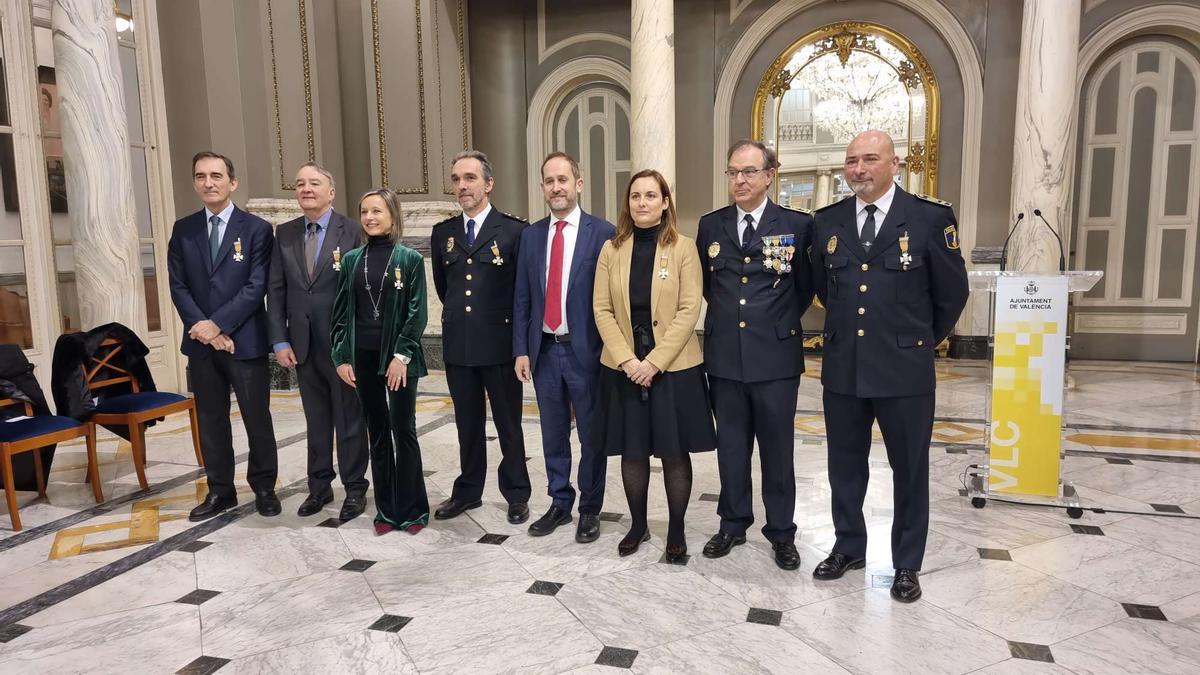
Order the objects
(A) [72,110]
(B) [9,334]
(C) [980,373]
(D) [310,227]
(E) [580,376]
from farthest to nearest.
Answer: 1. (C) [980,373]
2. (B) [9,334]
3. (A) [72,110]
4. (D) [310,227]
5. (E) [580,376]

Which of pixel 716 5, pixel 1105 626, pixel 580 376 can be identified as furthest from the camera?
pixel 716 5

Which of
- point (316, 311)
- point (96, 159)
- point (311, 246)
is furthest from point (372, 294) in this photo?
point (96, 159)

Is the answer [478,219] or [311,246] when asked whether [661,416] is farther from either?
[311,246]

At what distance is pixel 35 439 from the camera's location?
3504mm

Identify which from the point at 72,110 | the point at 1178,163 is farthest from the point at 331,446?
the point at 1178,163

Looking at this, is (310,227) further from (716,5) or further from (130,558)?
(716,5)

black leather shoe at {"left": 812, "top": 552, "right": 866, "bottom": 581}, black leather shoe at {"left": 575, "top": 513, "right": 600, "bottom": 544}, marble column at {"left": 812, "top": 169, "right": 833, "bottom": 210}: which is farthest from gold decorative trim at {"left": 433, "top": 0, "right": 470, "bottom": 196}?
black leather shoe at {"left": 812, "top": 552, "right": 866, "bottom": 581}

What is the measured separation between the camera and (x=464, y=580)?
2850mm

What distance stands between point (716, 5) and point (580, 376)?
643 cm

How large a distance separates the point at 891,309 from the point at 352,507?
2.47 meters

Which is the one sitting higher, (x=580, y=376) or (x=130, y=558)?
(x=580, y=376)

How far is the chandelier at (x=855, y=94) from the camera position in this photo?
786cm

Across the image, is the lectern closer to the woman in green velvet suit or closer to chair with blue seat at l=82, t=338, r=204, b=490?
the woman in green velvet suit

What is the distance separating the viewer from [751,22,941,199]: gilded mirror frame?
7703 millimetres
